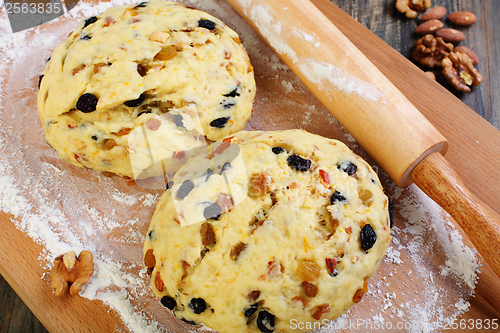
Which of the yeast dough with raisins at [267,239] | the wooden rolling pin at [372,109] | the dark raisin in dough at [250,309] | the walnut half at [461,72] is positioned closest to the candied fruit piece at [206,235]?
the yeast dough with raisins at [267,239]

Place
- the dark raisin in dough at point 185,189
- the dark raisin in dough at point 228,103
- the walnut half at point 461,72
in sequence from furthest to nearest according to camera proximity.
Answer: the walnut half at point 461,72 → the dark raisin in dough at point 228,103 → the dark raisin in dough at point 185,189

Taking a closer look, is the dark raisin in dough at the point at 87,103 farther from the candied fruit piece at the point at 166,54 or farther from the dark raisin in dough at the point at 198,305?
the dark raisin in dough at the point at 198,305

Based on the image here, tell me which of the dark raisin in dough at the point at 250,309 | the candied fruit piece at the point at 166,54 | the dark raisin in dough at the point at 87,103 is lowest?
the dark raisin in dough at the point at 250,309

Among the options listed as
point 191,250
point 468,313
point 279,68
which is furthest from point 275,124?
point 468,313

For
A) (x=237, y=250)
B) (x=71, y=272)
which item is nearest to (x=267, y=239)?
(x=237, y=250)

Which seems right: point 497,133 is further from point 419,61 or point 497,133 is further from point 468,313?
point 468,313

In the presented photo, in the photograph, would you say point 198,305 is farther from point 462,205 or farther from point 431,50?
point 431,50
